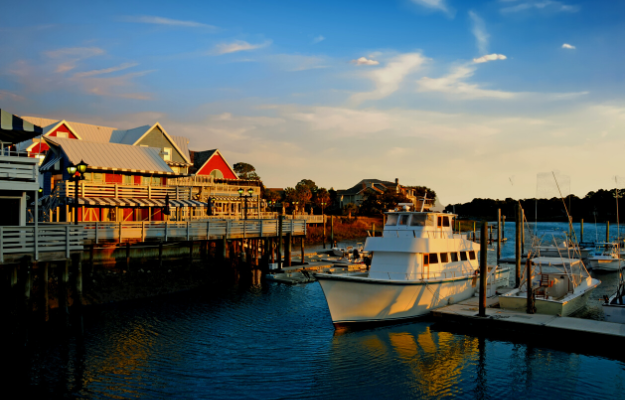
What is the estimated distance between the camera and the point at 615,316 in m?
22.1

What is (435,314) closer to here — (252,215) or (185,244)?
(185,244)

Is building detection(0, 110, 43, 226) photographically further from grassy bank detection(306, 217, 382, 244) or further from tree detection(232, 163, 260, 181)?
tree detection(232, 163, 260, 181)

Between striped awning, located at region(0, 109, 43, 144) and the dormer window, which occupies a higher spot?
the dormer window

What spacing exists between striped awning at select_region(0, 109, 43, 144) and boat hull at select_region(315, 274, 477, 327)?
45.0 feet

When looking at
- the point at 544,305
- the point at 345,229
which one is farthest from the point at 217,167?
the point at 544,305

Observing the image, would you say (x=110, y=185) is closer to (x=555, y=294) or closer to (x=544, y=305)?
(x=544, y=305)

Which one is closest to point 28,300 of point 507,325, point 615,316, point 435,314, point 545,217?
point 435,314

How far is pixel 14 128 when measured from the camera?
58.0 ft

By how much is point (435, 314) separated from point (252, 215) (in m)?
32.8

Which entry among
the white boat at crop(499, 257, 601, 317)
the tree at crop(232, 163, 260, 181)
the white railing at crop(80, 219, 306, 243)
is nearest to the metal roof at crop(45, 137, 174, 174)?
the white railing at crop(80, 219, 306, 243)

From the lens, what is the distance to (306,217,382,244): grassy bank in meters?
77.4

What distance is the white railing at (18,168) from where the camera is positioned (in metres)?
17.3

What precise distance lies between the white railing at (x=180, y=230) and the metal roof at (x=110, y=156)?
9.75 meters

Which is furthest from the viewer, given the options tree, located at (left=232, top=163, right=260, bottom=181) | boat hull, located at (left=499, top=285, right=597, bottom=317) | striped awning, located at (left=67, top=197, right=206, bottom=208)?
tree, located at (left=232, top=163, right=260, bottom=181)
